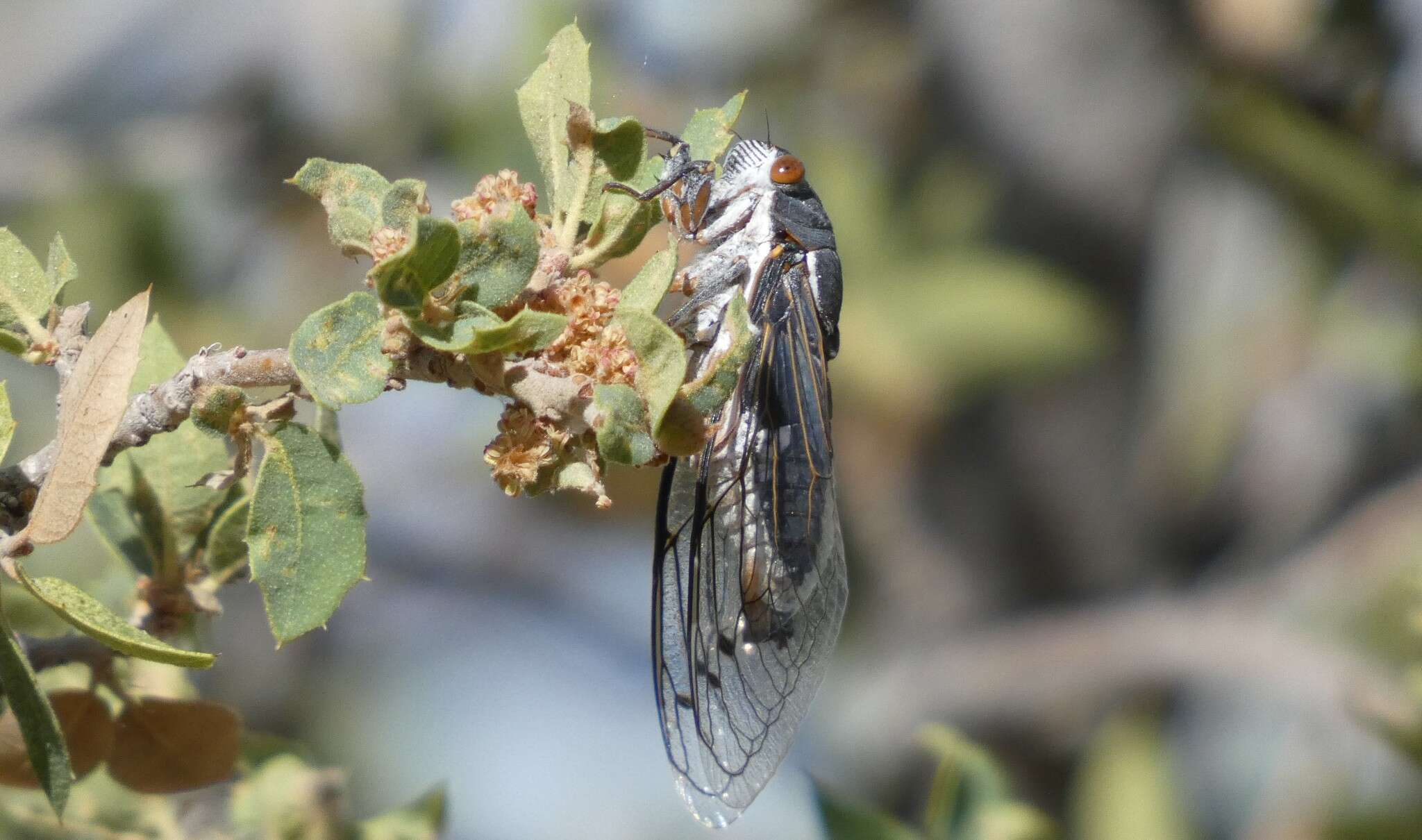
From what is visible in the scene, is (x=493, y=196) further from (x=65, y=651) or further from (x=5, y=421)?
(x=65, y=651)

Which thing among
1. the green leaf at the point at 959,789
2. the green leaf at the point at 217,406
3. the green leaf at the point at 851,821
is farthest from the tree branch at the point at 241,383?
the green leaf at the point at 959,789

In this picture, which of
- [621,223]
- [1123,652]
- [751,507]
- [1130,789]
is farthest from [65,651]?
[1123,652]

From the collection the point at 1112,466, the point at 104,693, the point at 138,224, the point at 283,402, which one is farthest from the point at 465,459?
the point at 283,402

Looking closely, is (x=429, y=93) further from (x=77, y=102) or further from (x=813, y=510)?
(x=813, y=510)

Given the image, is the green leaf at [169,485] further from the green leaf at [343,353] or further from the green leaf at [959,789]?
the green leaf at [959,789]

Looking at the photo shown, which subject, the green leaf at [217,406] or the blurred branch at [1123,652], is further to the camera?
the blurred branch at [1123,652]

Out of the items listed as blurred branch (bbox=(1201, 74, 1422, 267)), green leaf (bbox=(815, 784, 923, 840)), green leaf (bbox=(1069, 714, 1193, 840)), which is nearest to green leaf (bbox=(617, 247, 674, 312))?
green leaf (bbox=(815, 784, 923, 840))
